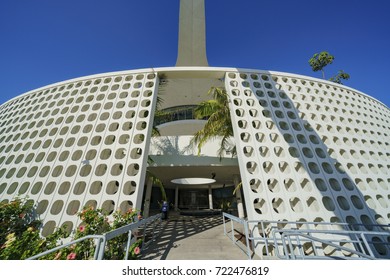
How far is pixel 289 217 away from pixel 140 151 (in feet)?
17.1

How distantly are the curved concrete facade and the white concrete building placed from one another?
0.12 ft

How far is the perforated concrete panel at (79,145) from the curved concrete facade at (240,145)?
0.04 meters

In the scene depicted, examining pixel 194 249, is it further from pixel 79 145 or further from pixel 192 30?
pixel 192 30

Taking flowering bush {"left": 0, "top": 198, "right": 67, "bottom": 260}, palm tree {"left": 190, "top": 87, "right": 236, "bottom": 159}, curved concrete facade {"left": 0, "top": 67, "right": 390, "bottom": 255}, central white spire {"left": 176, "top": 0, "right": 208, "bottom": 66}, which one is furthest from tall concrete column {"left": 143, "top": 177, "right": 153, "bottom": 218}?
central white spire {"left": 176, "top": 0, "right": 208, "bottom": 66}

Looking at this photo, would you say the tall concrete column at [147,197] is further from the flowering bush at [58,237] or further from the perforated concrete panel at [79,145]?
the flowering bush at [58,237]

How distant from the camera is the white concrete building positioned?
5.02 metres

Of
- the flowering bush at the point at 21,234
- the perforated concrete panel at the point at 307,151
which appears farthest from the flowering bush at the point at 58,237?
the perforated concrete panel at the point at 307,151

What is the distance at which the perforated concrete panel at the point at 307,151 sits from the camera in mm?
4969

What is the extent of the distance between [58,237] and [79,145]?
10.5 ft

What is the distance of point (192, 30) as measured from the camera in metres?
14.2

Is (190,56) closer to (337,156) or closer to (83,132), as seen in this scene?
(83,132)

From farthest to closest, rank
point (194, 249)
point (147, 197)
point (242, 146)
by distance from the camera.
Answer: point (147, 197) < point (242, 146) < point (194, 249)

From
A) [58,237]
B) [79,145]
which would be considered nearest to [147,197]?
[79,145]

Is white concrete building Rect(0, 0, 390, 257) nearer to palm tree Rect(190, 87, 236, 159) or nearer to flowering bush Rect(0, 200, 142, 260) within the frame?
flowering bush Rect(0, 200, 142, 260)
